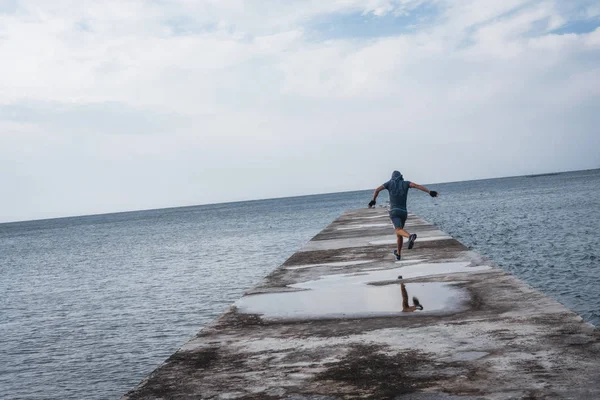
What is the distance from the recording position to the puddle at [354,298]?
25.1ft

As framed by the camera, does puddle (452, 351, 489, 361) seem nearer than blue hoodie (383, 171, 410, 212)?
Yes

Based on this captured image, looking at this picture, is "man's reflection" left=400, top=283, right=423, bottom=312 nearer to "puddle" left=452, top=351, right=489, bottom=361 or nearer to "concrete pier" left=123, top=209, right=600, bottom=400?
"concrete pier" left=123, top=209, right=600, bottom=400

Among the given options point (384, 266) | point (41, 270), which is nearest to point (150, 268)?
point (41, 270)

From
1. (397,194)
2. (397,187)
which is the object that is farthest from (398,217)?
(397,187)

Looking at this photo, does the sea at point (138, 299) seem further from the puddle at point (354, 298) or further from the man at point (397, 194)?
the man at point (397, 194)

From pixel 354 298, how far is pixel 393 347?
2.97m

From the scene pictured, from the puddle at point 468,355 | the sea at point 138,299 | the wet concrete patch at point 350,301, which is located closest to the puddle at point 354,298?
the wet concrete patch at point 350,301

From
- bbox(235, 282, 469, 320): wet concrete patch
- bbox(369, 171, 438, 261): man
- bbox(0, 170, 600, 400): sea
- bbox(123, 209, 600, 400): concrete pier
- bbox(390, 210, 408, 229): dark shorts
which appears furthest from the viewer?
bbox(390, 210, 408, 229): dark shorts

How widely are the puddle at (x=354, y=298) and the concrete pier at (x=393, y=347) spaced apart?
2cm

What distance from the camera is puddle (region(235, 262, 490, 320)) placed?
765 cm

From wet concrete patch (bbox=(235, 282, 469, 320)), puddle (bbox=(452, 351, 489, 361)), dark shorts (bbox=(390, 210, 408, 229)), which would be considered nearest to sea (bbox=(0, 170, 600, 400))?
wet concrete patch (bbox=(235, 282, 469, 320))

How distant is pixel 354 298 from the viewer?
866 cm

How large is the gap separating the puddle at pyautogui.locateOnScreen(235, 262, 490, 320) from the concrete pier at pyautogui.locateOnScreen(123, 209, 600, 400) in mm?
22

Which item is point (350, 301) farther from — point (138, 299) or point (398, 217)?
point (138, 299)
